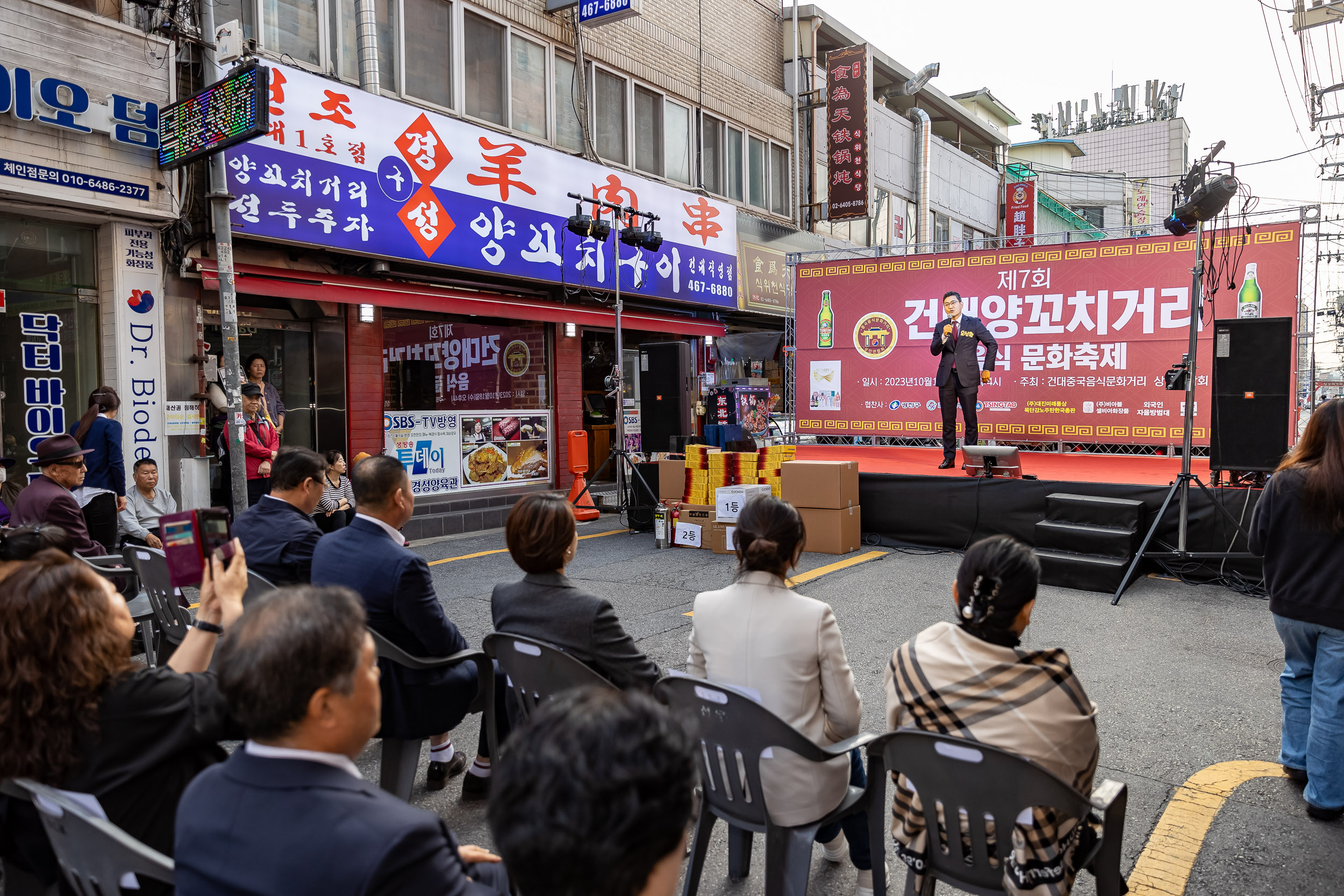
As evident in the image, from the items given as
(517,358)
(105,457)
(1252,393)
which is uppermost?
(517,358)

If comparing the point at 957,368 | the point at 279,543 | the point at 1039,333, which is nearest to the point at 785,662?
the point at 279,543

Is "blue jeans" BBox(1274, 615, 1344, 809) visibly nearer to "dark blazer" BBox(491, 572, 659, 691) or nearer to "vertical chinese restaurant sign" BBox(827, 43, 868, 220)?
"dark blazer" BBox(491, 572, 659, 691)

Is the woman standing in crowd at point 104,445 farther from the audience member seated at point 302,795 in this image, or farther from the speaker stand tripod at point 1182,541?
the speaker stand tripod at point 1182,541

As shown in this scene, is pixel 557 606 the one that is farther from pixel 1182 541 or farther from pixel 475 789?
pixel 1182 541

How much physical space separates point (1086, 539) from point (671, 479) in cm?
427

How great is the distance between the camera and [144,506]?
6.77 meters

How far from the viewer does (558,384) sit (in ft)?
40.6

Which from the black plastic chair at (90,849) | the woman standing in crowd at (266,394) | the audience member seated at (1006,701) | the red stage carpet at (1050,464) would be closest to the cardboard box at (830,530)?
the red stage carpet at (1050,464)

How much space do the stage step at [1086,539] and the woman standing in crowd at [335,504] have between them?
5628mm

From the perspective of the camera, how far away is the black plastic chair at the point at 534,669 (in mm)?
2426

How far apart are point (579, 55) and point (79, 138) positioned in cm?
712

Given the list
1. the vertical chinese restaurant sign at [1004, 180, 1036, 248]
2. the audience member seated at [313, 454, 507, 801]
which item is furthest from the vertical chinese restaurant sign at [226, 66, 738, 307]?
the vertical chinese restaurant sign at [1004, 180, 1036, 248]

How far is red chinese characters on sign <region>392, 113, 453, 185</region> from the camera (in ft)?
31.9

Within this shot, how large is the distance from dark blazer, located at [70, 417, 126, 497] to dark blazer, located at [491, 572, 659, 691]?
534 centimetres
